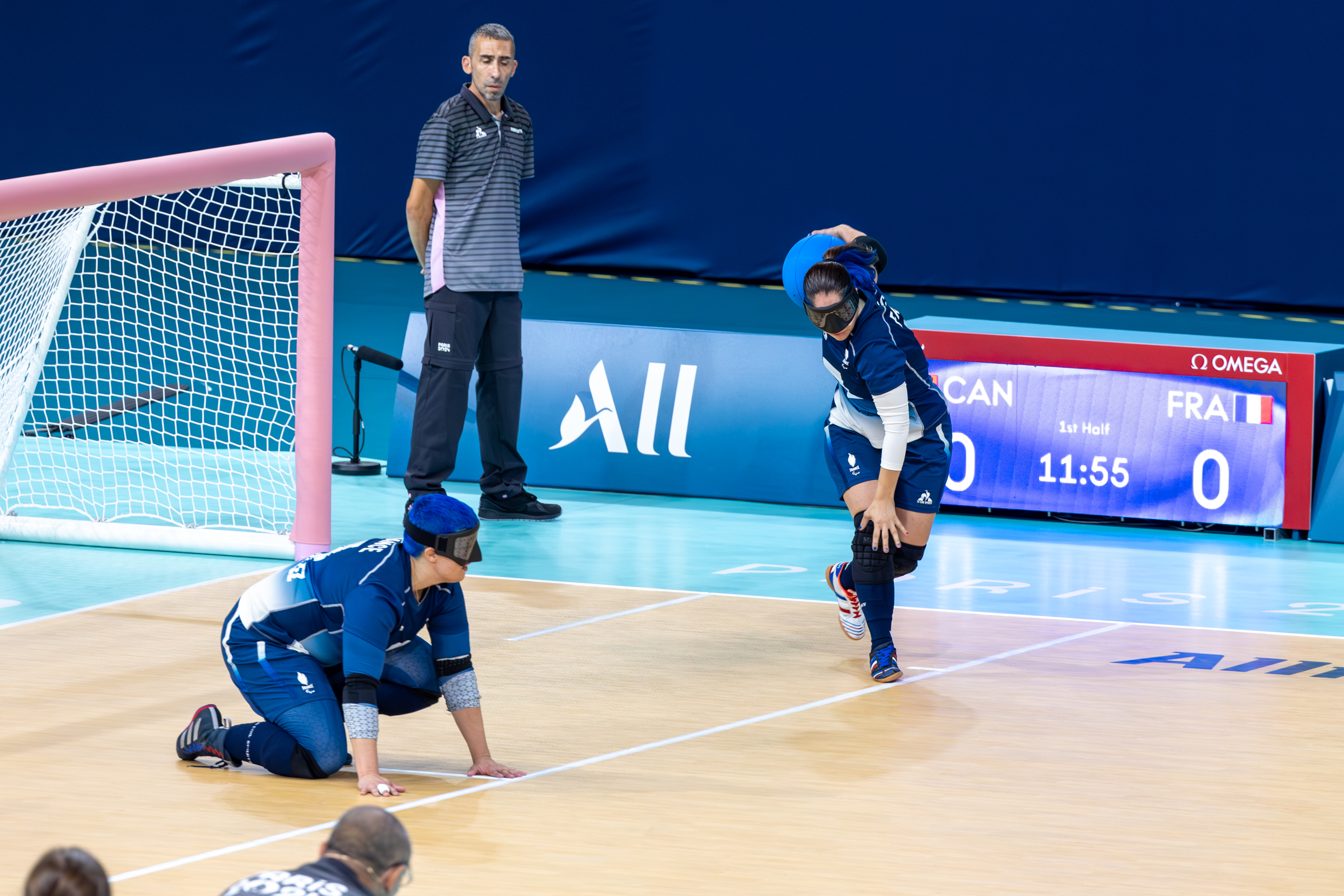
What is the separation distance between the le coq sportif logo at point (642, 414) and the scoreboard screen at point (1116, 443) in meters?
1.55

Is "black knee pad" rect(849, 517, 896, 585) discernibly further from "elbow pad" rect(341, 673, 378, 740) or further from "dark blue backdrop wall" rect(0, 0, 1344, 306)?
"dark blue backdrop wall" rect(0, 0, 1344, 306)

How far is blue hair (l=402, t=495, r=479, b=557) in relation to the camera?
5.23 m

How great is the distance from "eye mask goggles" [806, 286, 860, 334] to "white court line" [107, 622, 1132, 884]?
1413 millimetres

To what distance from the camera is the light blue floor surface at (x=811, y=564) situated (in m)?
8.53

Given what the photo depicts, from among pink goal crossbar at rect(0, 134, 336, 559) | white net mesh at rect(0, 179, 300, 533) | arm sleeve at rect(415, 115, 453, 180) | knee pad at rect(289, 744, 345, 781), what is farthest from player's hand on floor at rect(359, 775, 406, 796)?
arm sleeve at rect(415, 115, 453, 180)

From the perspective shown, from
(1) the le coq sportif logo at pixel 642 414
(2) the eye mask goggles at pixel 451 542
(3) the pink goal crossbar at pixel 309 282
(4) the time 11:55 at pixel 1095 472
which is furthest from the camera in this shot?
(1) the le coq sportif logo at pixel 642 414

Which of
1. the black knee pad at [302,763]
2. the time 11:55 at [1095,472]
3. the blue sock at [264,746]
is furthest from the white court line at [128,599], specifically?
the time 11:55 at [1095,472]

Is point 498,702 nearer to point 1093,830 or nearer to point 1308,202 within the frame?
point 1093,830

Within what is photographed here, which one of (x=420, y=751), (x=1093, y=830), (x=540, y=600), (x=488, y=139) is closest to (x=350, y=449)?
(x=488, y=139)

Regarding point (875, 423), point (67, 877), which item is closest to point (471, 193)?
point (875, 423)

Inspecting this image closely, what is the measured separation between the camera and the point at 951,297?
14031 mm

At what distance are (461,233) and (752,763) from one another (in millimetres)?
4532

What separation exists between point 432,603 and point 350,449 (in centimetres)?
730

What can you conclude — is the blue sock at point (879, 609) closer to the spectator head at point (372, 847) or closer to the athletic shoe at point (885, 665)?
the athletic shoe at point (885, 665)
